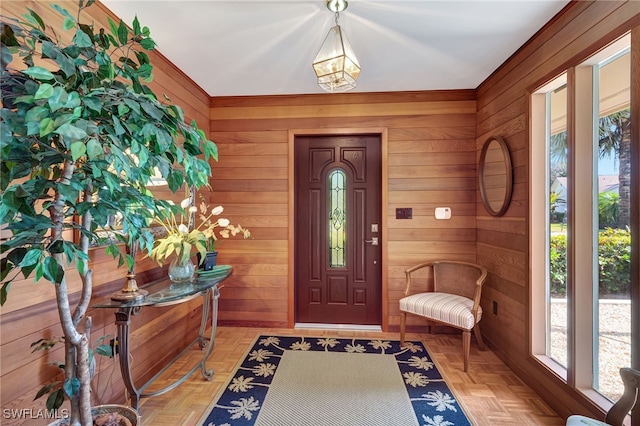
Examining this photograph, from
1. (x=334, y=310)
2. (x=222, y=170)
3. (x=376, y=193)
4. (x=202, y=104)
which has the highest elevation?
(x=202, y=104)

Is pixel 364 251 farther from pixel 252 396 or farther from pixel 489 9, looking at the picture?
pixel 489 9

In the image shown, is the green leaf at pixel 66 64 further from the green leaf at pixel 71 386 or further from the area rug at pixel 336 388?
the area rug at pixel 336 388

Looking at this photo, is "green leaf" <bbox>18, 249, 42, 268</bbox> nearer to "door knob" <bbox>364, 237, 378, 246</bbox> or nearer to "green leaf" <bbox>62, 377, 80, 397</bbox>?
"green leaf" <bbox>62, 377, 80, 397</bbox>

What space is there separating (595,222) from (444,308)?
1218 millimetres

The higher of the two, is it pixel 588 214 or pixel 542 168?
pixel 542 168

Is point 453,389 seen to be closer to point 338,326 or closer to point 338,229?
point 338,326

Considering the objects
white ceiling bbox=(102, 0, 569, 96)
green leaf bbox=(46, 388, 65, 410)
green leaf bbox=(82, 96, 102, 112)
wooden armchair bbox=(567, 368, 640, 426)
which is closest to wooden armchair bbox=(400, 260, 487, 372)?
wooden armchair bbox=(567, 368, 640, 426)

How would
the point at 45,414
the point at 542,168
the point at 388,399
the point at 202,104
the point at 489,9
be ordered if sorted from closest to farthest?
the point at 45,414
the point at 489,9
the point at 388,399
the point at 542,168
the point at 202,104

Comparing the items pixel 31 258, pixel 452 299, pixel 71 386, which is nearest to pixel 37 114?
pixel 31 258

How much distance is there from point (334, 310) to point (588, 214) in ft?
7.75

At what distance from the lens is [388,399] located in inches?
77.0

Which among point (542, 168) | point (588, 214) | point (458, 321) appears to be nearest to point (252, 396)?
point (458, 321)

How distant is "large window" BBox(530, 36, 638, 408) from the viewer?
5.02 ft

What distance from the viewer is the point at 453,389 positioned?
2.07 meters
